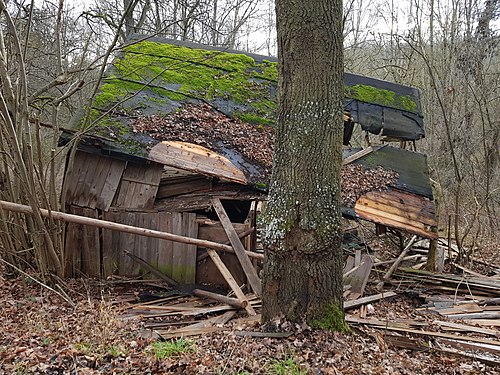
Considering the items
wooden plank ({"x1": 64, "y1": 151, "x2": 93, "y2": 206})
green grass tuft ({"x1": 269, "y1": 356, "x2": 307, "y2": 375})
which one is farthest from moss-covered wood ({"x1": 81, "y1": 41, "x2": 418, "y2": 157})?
green grass tuft ({"x1": 269, "y1": 356, "x2": 307, "y2": 375})

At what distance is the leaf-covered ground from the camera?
3664mm

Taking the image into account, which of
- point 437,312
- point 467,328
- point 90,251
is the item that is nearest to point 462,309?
point 437,312

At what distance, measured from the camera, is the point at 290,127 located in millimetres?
4512

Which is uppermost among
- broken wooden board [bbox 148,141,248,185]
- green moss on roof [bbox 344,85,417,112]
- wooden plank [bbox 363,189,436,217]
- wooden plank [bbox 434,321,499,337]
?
green moss on roof [bbox 344,85,417,112]

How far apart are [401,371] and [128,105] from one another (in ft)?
21.4

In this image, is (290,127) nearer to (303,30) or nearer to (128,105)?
(303,30)

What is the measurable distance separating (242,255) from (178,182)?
196 centimetres

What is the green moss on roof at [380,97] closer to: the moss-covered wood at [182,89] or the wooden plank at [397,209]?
the moss-covered wood at [182,89]

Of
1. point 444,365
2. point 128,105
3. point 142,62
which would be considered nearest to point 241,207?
point 128,105

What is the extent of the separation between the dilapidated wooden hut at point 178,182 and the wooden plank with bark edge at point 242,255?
0.06 ft

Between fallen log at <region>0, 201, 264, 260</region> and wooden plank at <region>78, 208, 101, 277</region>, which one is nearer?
fallen log at <region>0, 201, 264, 260</region>

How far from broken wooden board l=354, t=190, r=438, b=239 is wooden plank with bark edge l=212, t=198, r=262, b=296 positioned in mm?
2218

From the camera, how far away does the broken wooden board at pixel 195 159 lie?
23.5 ft

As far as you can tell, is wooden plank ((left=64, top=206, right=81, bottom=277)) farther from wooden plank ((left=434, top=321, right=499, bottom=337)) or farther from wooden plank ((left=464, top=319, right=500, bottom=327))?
wooden plank ((left=464, top=319, right=500, bottom=327))
